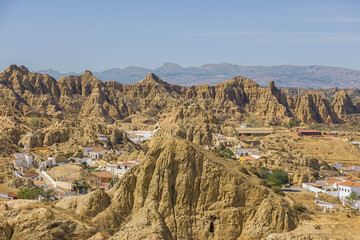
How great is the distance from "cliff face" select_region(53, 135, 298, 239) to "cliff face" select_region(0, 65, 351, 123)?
114214 millimetres

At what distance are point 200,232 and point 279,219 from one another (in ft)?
10.2

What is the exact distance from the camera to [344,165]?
7794 cm

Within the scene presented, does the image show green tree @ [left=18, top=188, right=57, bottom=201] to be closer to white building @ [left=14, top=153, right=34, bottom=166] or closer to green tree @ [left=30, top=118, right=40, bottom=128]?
white building @ [left=14, top=153, right=34, bottom=166]

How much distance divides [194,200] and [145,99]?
5836 inches

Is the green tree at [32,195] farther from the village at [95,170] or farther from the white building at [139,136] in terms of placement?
the white building at [139,136]

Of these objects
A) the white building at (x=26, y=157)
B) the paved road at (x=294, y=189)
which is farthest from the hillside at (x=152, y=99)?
the paved road at (x=294, y=189)

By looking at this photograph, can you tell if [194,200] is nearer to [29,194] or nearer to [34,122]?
[29,194]

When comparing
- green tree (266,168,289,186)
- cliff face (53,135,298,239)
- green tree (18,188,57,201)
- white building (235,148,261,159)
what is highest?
cliff face (53,135,298,239)

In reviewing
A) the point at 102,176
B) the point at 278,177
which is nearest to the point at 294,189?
the point at 278,177

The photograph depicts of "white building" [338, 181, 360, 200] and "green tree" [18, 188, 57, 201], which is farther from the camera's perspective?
"white building" [338, 181, 360, 200]

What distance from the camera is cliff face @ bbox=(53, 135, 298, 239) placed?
60.2ft

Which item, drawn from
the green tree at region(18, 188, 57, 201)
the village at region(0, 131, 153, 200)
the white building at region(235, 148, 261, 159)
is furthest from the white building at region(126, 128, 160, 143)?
the green tree at region(18, 188, 57, 201)

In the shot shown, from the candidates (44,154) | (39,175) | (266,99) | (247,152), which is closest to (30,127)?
(44,154)

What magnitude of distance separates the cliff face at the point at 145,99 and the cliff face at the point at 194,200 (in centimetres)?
11421
